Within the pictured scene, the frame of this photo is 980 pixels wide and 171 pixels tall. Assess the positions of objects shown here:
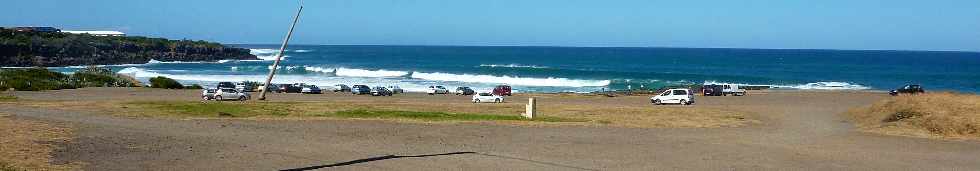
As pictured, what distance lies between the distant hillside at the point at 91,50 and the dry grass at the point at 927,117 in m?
110

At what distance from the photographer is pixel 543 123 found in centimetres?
2889

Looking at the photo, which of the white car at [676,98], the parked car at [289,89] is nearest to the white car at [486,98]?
the white car at [676,98]

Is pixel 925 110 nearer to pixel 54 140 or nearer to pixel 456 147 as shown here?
pixel 456 147

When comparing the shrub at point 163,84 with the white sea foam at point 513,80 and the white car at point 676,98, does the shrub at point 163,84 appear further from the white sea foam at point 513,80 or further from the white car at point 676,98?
the white sea foam at point 513,80

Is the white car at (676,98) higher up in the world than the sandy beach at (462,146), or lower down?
higher up

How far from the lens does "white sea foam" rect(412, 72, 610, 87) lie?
10258cm

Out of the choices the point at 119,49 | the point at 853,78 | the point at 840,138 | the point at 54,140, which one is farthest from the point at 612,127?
the point at 119,49

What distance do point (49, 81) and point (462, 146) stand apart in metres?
52.8

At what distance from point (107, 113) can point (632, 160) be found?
1907cm

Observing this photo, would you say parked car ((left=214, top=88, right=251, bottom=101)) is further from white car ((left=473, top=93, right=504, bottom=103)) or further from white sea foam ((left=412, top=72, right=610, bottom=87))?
white sea foam ((left=412, top=72, right=610, bottom=87))

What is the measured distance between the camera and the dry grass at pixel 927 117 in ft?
86.5

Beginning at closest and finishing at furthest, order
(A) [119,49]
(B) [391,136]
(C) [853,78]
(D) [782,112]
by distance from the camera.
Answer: (B) [391,136] → (D) [782,112] → (C) [853,78] → (A) [119,49]

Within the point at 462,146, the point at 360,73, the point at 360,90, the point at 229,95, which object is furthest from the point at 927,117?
the point at 360,73

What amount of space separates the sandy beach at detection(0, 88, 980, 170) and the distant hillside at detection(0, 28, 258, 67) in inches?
4017
